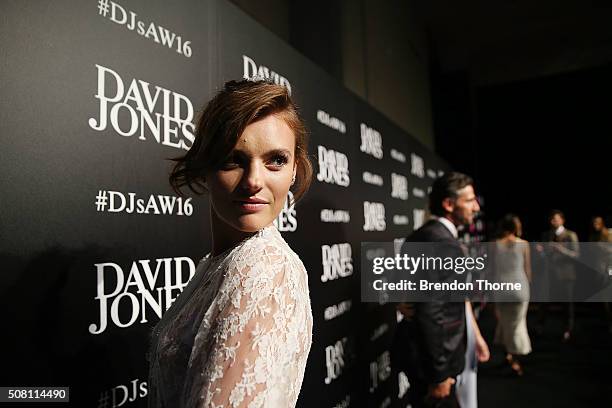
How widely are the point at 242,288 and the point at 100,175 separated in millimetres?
575

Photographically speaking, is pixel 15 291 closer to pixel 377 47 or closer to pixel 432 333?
pixel 432 333

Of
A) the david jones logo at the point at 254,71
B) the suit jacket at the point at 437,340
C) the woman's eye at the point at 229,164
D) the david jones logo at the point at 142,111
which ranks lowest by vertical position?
the suit jacket at the point at 437,340

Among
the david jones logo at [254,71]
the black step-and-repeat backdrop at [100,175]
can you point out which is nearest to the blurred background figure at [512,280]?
the black step-and-repeat backdrop at [100,175]

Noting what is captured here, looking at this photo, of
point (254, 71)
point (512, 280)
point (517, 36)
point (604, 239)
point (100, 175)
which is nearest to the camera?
point (100, 175)

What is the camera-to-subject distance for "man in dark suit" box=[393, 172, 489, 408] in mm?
1943

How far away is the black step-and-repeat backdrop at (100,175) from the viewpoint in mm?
810

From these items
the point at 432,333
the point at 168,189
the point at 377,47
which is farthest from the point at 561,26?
the point at 168,189

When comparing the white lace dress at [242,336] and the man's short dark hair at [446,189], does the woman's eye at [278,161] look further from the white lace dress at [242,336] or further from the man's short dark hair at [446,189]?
the man's short dark hair at [446,189]

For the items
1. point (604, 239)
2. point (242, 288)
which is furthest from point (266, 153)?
point (604, 239)

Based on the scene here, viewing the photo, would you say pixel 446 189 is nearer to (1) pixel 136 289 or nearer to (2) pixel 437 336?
(2) pixel 437 336

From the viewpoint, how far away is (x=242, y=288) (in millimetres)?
606

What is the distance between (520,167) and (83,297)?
9.03 m

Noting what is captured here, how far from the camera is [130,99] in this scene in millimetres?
1049

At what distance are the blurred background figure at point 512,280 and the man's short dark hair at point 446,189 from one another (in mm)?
1579
